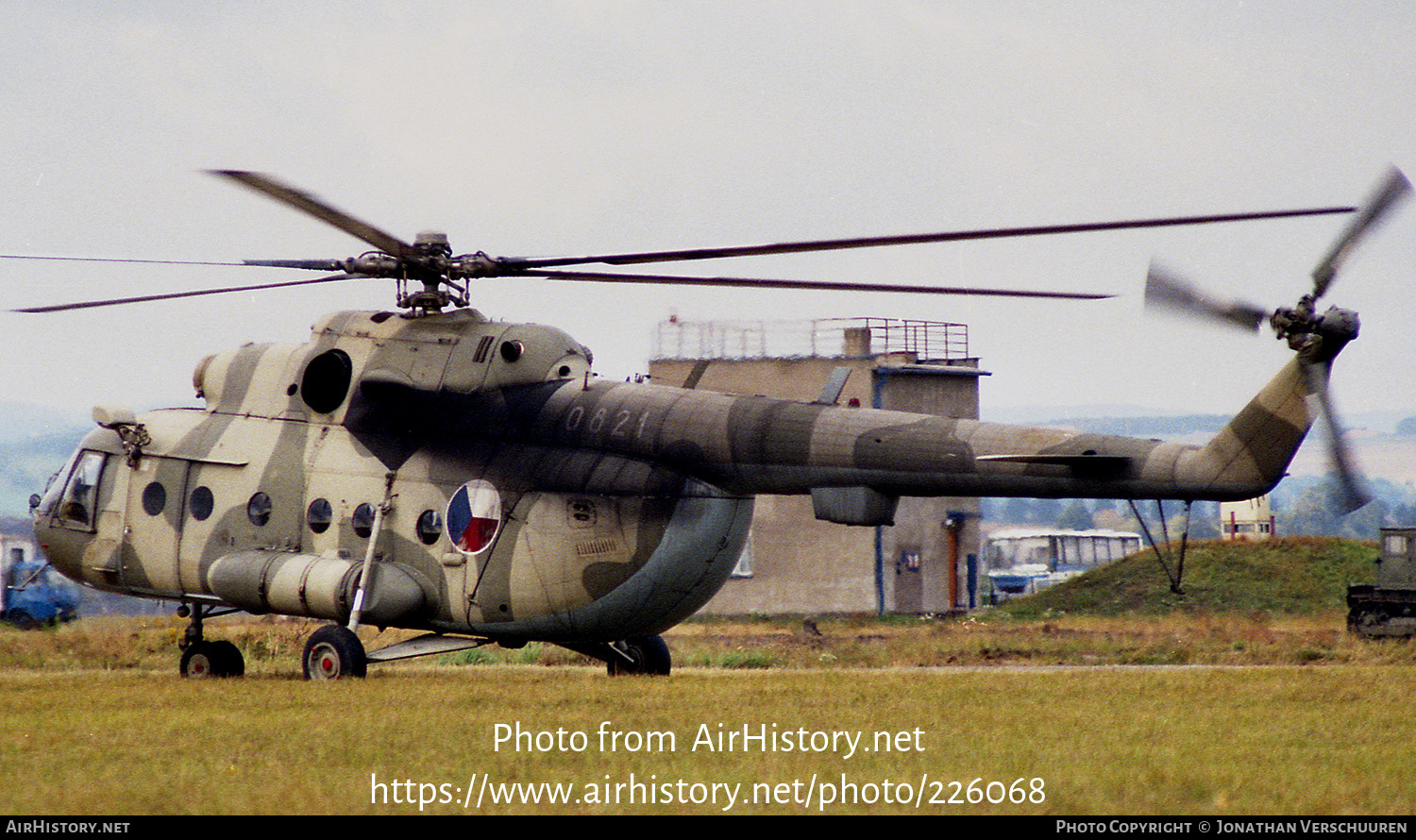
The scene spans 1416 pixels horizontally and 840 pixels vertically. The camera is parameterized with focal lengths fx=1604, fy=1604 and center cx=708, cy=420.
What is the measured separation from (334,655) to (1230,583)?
34945 millimetres

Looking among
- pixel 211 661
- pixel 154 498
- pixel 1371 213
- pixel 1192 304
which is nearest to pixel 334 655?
pixel 211 661

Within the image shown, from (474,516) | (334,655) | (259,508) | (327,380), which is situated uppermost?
(327,380)

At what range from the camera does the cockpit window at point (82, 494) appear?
22.6m

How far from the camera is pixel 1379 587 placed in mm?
34375

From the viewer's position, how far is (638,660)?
21.5 metres

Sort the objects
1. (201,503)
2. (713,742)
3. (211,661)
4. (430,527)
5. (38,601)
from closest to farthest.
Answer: (713,742) < (430,527) < (201,503) < (211,661) < (38,601)

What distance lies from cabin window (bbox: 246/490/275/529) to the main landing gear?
4.88 feet

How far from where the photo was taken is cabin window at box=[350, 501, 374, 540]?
20.3 m

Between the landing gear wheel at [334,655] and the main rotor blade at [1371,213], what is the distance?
11745 millimetres

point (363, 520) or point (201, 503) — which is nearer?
point (363, 520)

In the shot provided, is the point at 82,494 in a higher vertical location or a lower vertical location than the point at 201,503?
higher

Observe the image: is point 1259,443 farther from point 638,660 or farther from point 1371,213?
point 638,660
